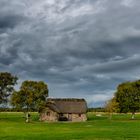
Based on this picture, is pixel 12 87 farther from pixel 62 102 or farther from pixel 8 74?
pixel 62 102

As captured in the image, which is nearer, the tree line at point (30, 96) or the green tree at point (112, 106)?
the tree line at point (30, 96)

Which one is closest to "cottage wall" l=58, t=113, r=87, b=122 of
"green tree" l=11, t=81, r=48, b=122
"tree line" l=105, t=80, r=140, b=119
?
"green tree" l=11, t=81, r=48, b=122

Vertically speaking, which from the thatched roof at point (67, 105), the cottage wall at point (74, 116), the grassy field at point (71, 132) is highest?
the thatched roof at point (67, 105)

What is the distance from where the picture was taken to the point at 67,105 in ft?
452

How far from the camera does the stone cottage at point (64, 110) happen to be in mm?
132875

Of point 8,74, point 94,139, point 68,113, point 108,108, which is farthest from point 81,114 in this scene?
point 94,139

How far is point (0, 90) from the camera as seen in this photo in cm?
13525

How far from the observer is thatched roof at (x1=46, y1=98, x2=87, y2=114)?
134875 millimetres

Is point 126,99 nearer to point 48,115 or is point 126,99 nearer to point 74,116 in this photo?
point 74,116

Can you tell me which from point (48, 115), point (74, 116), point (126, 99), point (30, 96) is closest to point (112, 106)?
point (126, 99)

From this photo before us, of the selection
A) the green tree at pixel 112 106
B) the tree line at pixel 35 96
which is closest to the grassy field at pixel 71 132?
the tree line at pixel 35 96

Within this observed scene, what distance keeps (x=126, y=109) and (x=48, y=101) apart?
104 feet

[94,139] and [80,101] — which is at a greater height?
[80,101]

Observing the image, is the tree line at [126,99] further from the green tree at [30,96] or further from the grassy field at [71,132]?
the grassy field at [71,132]
